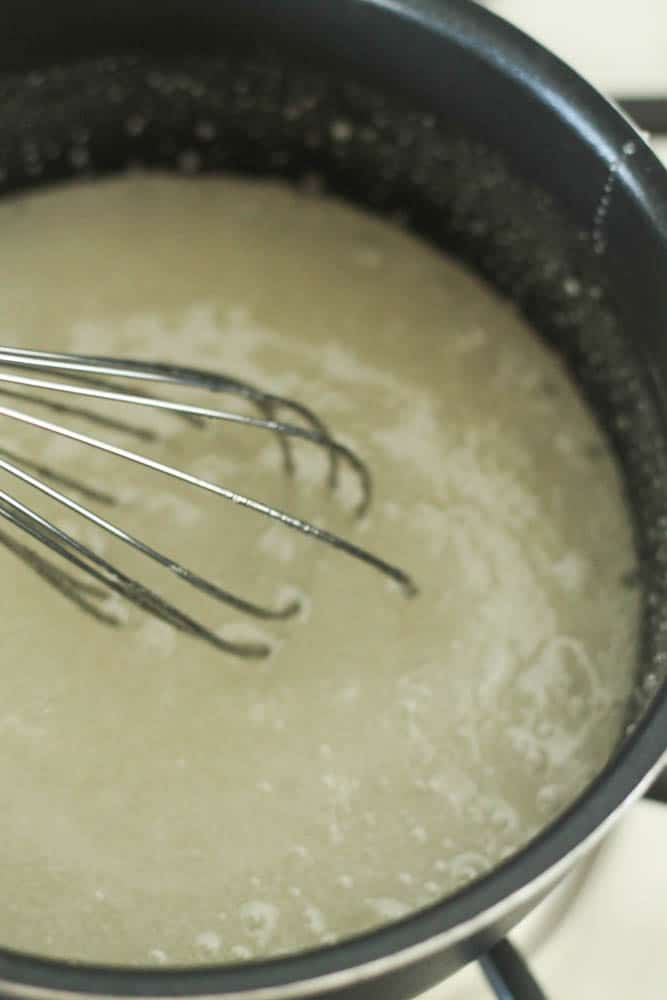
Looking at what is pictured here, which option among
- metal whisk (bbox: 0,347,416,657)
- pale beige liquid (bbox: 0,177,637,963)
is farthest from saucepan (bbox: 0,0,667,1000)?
metal whisk (bbox: 0,347,416,657)

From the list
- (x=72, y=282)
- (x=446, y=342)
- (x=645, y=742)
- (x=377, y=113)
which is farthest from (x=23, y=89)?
(x=645, y=742)

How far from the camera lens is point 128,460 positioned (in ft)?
2.36

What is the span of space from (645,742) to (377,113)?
1.77 feet

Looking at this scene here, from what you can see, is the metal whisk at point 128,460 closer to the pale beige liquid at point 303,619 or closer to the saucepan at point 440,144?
the pale beige liquid at point 303,619

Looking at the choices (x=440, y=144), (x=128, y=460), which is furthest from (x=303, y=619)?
(x=440, y=144)

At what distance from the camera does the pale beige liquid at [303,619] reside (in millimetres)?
759

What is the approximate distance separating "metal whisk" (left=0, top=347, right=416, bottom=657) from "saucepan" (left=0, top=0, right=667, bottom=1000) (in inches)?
7.8

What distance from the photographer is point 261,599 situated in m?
0.85

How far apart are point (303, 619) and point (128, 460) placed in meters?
0.20

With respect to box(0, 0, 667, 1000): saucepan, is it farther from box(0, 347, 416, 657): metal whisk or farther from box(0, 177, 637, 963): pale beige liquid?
box(0, 347, 416, 657): metal whisk

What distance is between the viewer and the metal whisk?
2.20ft

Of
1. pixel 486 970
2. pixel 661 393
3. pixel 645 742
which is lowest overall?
pixel 486 970

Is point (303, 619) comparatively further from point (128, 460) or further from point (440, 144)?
point (440, 144)

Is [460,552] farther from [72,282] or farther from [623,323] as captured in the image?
[72,282]
